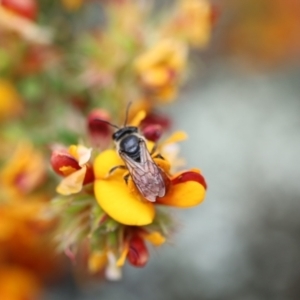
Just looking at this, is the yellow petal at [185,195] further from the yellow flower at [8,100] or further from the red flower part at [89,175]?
the yellow flower at [8,100]

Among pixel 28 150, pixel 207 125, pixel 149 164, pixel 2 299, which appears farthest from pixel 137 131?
pixel 207 125

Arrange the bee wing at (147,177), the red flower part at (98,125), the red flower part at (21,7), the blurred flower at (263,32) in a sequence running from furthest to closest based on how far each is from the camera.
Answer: the blurred flower at (263,32) → the red flower part at (21,7) → the red flower part at (98,125) → the bee wing at (147,177)

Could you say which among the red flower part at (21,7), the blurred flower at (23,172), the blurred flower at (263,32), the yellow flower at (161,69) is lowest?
the blurred flower at (23,172)

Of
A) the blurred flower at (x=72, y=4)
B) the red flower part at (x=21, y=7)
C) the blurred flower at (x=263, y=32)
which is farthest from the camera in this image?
the blurred flower at (x=263, y=32)

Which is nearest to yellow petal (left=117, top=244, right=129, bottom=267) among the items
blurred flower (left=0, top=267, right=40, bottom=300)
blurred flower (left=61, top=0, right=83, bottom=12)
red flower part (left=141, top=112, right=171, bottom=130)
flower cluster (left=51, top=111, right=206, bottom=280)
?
flower cluster (left=51, top=111, right=206, bottom=280)

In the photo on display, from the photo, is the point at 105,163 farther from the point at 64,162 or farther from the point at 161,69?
the point at 161,69

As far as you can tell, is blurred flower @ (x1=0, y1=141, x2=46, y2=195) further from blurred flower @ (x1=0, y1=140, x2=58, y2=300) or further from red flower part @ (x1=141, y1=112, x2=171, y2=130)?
red flower part @ (x1=141, y1=112, x2=171, y2=130)

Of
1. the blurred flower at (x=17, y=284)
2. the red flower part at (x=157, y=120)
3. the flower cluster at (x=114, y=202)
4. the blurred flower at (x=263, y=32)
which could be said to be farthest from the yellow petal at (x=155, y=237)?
the blurred flower at (x=263, y=32)

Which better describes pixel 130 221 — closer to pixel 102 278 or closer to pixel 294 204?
pixel 102 278
